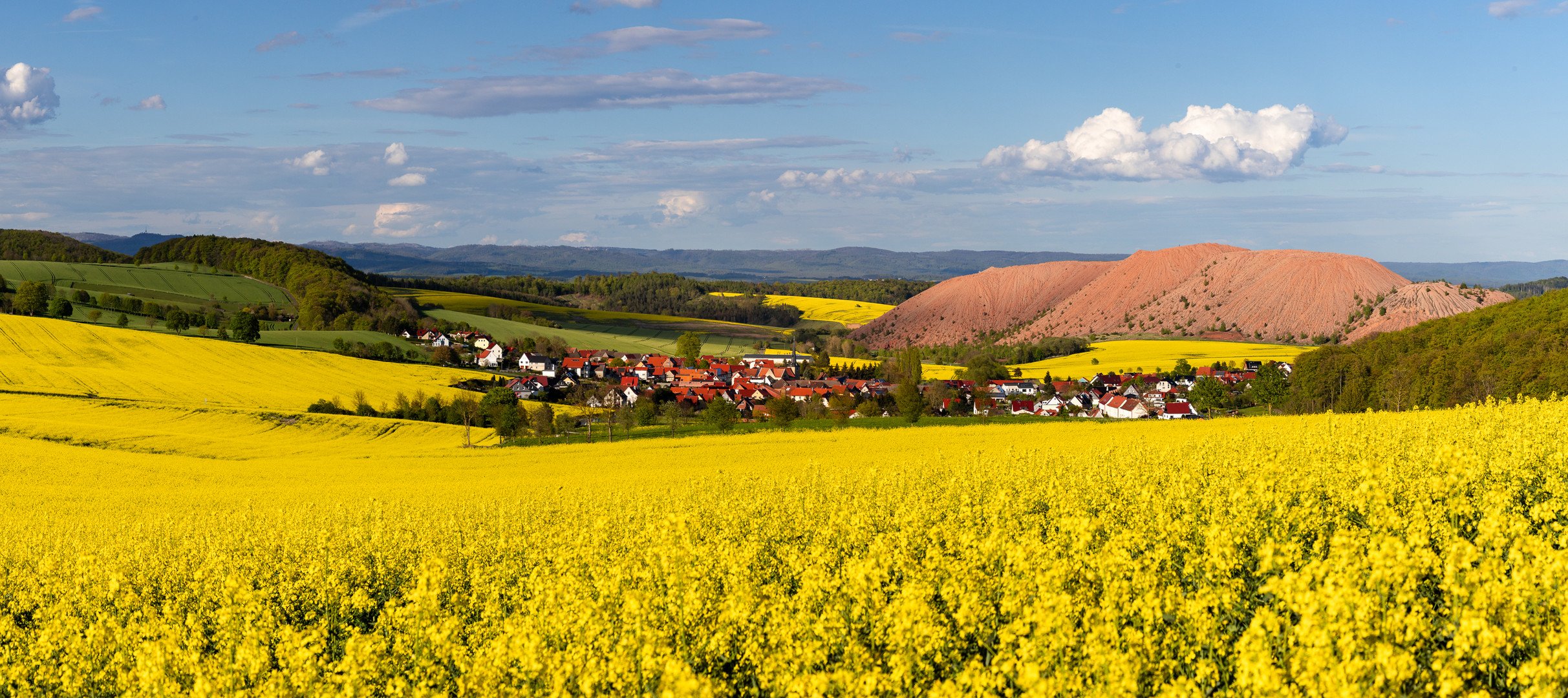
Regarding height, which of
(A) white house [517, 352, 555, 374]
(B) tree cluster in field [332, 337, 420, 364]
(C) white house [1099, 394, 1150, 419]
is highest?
(B) tree cluster in field [332, 337, 420, 364]

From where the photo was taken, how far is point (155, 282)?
145000 mm

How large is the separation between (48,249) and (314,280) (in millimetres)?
77891

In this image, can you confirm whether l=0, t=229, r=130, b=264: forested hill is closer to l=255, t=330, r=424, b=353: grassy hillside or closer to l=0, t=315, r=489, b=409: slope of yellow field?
l=255, t=330, r=424, b=353: grassy hillside

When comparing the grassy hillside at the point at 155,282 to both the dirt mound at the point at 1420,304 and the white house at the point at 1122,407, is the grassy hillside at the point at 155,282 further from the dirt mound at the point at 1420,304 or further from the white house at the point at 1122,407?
the dirt mound at the point at 1420,304

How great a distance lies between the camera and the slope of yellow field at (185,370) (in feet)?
230

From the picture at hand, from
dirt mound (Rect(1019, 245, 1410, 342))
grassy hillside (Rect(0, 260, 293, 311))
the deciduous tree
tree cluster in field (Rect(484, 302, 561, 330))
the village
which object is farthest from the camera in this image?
tree cluster in field (Rect(484, 302, 561, 330))

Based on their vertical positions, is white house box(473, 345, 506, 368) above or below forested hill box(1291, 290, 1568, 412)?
below

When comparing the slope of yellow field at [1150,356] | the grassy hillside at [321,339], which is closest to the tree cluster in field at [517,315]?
the grassy hillside at [321,339]

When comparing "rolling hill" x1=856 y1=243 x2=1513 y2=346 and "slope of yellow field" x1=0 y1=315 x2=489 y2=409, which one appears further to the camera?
"rolling hill" x1=856 y1=243 x2=1513 y2=346

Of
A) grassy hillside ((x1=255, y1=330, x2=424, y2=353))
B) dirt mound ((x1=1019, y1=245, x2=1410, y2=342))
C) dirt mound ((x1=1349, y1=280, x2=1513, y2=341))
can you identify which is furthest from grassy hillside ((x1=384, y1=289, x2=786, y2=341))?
dirt mound ((x1=1349, y1=280, x2=1513, y2=341))

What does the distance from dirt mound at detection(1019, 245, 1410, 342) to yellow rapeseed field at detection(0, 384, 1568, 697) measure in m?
165

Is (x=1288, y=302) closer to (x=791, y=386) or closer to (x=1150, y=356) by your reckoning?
(x=1150, y=356)

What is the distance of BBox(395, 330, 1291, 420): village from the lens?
285ft

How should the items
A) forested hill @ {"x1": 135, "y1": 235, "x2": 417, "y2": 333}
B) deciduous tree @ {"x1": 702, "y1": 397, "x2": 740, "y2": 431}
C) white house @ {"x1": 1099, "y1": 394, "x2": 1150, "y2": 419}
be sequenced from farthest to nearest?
1. forested hill @ {"x1": 135, "y1": 235, "x2": 417, "y2": 333}
2. white house @ {"x1": 1099, "y1": 394, "x2": 1150, "y2": 419}
3. deciduous tree @ {"x1": 702, "y1": 397, "x2": 740, "y2": 431}
